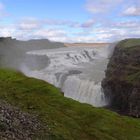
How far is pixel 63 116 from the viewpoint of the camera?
25.7 metres

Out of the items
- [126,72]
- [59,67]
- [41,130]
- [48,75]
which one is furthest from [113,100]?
[41,130]

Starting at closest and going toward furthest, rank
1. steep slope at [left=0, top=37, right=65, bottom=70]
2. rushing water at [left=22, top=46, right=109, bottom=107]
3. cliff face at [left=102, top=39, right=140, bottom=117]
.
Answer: cliff face at [left=102, top=39, right=140, bottom=117] → rushing water at [left=22, top=46, right=109, bottom=107] → steep slope at [left=0, top=37, right=65, bottom=70]

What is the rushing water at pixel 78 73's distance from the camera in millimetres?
78938

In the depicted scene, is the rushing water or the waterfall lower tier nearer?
the waterfall lower tier

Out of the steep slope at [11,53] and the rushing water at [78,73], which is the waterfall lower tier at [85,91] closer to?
the rushing water at [78,73]

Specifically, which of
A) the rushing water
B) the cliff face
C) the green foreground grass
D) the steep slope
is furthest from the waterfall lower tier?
the green foreground grass

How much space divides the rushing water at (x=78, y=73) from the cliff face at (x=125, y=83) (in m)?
2.01

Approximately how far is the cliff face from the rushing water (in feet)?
6.60

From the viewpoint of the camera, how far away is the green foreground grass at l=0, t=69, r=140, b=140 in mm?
23672

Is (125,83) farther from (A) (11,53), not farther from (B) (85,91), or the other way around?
(A) (11,53)

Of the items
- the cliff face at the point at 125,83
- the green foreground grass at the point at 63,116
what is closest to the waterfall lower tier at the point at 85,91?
the cliff face at the point at 125,83

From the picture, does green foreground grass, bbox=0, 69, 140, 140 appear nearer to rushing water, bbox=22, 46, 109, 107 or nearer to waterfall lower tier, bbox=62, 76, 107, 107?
waterfall lower tier, bbox=62, 76, 107, 107

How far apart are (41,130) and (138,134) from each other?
7.29 meters

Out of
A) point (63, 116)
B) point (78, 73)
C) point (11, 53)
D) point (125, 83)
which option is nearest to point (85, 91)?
point (125, 83)
